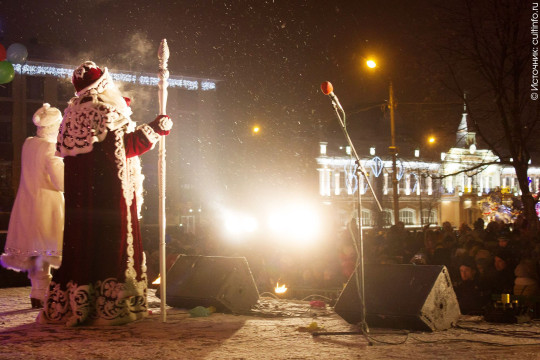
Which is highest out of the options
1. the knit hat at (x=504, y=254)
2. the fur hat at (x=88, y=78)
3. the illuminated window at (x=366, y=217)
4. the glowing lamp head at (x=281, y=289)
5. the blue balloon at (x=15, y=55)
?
the blue balloon at (x=15, y=55)

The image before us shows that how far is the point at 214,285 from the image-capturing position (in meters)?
7.39

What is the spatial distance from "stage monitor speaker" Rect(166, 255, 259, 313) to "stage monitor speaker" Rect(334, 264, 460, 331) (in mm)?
1447

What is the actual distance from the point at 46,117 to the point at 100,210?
1.93 metres

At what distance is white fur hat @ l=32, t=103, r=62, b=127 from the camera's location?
747cm

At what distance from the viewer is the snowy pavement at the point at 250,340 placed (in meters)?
4.98

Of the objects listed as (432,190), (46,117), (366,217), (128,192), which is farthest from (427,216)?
(128,192)

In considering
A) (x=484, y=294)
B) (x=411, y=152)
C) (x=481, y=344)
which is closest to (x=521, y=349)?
(x=481, y=344)

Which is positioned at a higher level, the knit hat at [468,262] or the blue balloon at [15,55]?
the blue balloon at [15,55]

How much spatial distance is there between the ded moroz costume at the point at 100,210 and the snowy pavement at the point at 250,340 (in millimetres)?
281

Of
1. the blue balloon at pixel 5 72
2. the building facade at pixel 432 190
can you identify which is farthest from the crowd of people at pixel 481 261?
the building facade at pixel 432 190

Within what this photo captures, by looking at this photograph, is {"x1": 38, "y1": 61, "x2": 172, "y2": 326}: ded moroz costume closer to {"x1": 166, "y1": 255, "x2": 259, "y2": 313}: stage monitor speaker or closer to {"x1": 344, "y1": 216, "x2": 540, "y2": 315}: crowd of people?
{"x1": 166, "y1": 255, "x2": 259, "y2": 313}: stage monitor speaker

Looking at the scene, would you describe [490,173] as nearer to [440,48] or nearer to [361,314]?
[440,48]

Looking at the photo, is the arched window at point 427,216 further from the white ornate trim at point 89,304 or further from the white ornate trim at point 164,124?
the white ornate trim at point 89,304

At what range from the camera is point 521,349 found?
5316 millimetres
